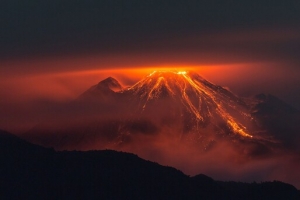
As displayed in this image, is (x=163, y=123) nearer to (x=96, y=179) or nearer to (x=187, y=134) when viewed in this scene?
(x=187, y=134)

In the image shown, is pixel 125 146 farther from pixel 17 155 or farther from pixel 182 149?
pixel 17 155

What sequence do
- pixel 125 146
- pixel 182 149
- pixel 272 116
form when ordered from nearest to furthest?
pixel 125 146 < pixel 182 149 < pixel 272 116

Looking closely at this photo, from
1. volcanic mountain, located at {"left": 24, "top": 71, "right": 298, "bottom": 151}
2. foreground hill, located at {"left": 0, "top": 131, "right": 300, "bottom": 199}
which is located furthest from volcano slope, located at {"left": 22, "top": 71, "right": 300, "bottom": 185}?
foreground hill, located at {"left": 0, "top": 131, "right": 300, "bottom": 199}

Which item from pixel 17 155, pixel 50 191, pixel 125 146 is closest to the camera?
pixel 50 191

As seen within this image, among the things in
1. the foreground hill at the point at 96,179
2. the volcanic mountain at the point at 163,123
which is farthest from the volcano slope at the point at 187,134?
the foreground hill at the point at 96,179

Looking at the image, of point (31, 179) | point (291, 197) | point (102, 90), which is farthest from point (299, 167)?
point (31, 179)

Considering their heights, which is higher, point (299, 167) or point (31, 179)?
point (31, 179)

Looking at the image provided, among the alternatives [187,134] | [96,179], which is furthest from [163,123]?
[96,179]

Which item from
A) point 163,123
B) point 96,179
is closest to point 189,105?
point 163,123

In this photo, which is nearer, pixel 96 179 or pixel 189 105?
pixel 96 179
